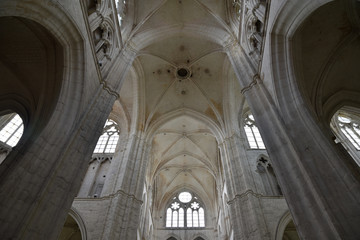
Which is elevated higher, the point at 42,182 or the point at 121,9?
the point at 121,9

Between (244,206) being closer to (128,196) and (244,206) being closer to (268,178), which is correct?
(268,178)

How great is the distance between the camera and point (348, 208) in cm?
413

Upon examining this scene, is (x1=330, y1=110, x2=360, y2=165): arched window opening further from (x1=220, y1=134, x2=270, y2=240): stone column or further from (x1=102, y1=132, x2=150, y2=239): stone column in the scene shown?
(x1=102, y1=132, x2=150, y2=239): stone column

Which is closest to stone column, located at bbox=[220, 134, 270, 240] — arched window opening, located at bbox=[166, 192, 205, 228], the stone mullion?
the stone mullion

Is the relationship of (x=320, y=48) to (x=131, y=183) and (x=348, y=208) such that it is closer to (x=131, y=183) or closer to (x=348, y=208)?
(x=348, y=208)

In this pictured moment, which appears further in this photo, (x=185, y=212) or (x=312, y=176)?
(x=185, y=212)

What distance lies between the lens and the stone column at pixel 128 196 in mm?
9938

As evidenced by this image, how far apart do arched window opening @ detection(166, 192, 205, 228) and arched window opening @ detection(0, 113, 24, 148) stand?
15.9 meters

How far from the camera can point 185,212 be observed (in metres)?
23.8

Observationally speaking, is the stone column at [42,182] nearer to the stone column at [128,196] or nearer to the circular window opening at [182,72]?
the stone column at [128,196]

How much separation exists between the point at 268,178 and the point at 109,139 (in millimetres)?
10920

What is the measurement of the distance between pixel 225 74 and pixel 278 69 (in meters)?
10.4

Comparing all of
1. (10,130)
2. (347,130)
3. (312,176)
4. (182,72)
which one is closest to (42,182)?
(312,176)

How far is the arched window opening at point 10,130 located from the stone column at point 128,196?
6422 millimetres
